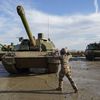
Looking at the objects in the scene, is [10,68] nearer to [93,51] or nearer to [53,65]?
[53,65]

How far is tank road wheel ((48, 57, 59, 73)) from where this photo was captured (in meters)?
13.5

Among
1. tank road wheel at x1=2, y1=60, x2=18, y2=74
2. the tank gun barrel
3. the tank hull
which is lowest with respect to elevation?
tank road wheel at x1=2, y1=60, x2=18, y2=74

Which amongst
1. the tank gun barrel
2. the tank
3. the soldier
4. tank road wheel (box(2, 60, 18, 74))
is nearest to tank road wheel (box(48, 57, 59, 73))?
tank road wheel (box(2, 60, 18, 74))

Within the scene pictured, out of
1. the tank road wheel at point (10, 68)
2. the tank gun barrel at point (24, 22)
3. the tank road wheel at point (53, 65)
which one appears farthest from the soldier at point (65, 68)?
the tank gun barrel at point (24, 22)

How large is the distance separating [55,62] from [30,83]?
2.47 metres

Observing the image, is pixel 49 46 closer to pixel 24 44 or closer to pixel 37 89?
pixel 24 44

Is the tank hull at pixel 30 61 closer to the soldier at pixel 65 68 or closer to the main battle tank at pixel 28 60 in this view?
the main battle tank at pixel 28 60

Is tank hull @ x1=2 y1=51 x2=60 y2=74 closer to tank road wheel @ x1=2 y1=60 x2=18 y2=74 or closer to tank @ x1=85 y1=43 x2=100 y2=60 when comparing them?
tank road wheel @ x1=2 y1=60 x2=18 y2=74

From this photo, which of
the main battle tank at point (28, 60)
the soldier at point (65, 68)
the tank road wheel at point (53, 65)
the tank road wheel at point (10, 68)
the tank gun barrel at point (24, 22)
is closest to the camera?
the soldier at point (65, 68)

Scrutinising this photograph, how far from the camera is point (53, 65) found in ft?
45.0

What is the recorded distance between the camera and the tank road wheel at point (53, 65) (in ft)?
44.3

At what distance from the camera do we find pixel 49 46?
16.4 metres

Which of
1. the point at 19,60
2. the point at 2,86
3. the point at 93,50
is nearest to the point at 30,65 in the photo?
the point at 19,60

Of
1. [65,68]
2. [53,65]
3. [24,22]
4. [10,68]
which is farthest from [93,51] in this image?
[65,68]
